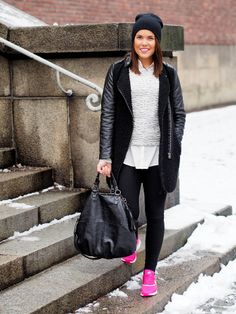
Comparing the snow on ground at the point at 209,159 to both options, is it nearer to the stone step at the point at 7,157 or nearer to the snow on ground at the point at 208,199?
the snow on ground at the point at 208,199

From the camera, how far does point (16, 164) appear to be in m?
5.51

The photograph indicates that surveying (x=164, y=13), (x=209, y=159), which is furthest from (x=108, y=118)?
(x=164, y=13)

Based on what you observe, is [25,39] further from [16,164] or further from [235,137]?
[235,137]

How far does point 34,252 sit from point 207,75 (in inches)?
472

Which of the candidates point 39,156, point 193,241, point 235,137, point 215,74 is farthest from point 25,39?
point 215,74

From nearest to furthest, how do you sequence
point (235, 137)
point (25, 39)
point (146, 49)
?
1. point (146, 49)
2. point (25, 39)
3. point (235, 137)

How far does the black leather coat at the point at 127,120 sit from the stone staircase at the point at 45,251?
640 millimetres

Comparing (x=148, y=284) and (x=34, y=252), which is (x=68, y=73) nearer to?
(x=34, y=252)

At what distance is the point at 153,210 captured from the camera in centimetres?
416

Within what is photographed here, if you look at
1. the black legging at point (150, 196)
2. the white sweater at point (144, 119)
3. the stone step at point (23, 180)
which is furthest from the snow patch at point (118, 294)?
the stone step at point (23, 180)

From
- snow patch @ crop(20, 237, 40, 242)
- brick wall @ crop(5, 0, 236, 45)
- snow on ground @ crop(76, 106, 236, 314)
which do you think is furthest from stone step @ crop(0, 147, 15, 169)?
brick wall @ crop(5, 0, 236, 45)

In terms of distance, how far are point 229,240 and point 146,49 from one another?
1.94 meters

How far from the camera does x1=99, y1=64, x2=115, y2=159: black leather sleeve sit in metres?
4.06

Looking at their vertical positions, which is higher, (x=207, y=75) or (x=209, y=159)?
(x=207, y=75)
